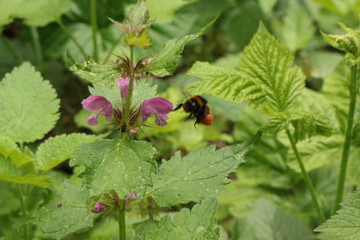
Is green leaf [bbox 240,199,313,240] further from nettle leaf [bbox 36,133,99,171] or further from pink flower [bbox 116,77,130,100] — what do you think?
pink flower [bbox 116,77,130,100]

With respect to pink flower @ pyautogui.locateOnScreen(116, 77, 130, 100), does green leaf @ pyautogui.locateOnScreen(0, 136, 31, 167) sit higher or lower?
lower

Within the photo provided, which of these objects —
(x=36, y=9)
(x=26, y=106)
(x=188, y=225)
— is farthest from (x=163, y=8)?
(x=188, y=225)

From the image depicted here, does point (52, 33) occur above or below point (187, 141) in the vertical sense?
above

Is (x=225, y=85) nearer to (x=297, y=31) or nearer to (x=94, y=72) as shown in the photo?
(x=94, y=72)

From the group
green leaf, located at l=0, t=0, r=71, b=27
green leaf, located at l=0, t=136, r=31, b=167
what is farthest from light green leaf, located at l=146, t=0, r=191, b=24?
green leaf, located at l=0, t=136, r=31, b=167

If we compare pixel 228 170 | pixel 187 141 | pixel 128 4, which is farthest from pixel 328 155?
pixel 128 4

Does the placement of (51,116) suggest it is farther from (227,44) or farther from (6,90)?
(227,44)
